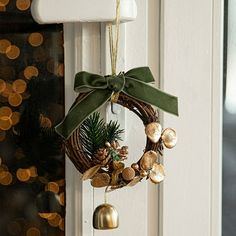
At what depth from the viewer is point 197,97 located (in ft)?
4.16

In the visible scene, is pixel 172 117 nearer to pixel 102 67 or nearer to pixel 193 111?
pixel 193 111

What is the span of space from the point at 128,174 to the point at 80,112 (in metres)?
0.15

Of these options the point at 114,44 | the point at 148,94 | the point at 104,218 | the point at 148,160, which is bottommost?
the point at 104,218

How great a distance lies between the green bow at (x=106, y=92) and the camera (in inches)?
41.9

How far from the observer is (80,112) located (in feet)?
3.49

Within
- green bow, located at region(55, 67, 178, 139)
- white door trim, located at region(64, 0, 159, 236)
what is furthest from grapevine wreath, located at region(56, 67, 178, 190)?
white door trim, located at region(64, 0, 159, 236)

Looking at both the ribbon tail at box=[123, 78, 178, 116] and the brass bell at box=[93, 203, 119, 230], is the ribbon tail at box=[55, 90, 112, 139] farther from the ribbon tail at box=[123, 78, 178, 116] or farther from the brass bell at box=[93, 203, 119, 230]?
the brass bell at box=[93, 203, 119, 230]

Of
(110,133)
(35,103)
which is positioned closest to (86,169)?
(110,133)

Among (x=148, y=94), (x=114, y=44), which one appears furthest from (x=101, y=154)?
(x=114, y=44)

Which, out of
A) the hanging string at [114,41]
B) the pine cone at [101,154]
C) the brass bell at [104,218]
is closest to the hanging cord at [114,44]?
the hanging string at [114,41]

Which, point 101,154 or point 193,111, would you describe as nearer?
point 101,154

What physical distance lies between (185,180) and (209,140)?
11 centimetres

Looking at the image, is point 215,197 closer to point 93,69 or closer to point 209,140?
point 209,140

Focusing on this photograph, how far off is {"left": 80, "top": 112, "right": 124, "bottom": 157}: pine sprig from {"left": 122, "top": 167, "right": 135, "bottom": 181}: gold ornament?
0.07 meters
